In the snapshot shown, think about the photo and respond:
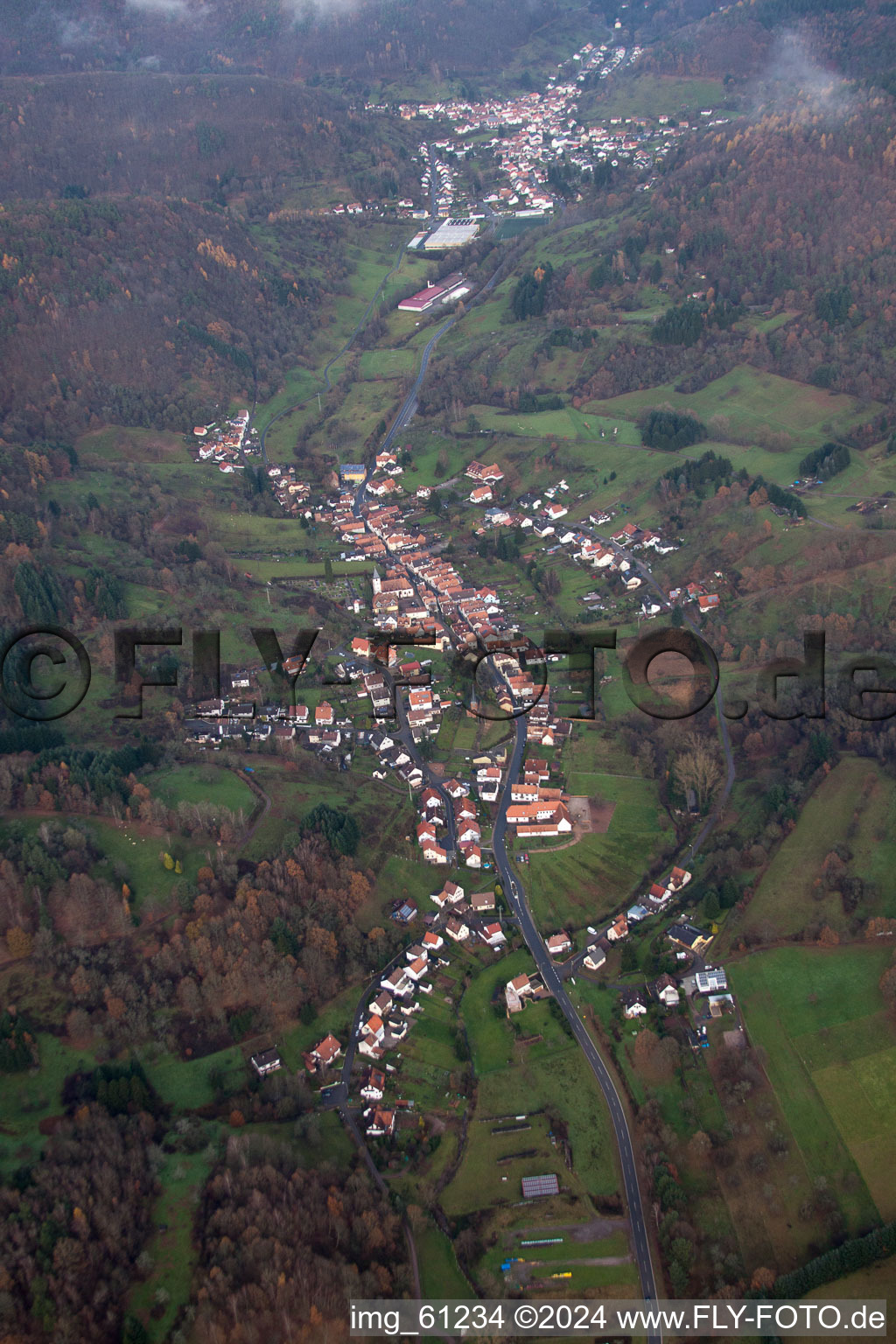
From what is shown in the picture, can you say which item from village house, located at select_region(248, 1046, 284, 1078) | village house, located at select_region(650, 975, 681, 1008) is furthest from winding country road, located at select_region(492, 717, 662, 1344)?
village house, located at select_region(248, 1046, 284, 1078)

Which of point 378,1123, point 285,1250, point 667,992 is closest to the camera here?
point 285,1250

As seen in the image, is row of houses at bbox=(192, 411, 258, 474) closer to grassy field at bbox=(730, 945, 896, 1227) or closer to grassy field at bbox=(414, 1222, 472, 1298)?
grassy field at bbox=(730, 945, 896, 1227)

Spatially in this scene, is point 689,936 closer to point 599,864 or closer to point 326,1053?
point 599,864

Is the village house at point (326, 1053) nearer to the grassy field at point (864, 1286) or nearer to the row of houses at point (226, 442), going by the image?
the grassy field at point (864, 1286)

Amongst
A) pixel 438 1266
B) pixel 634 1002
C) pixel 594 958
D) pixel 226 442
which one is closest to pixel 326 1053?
pixel 438 1266

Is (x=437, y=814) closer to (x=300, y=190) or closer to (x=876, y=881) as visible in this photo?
(x=876, y=881)
